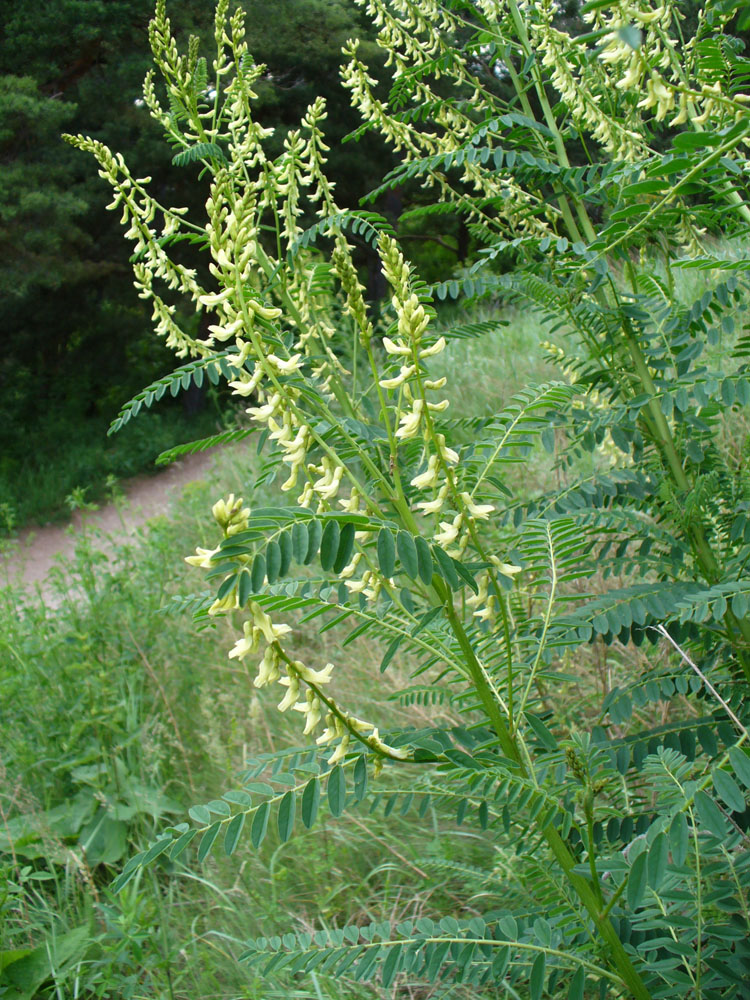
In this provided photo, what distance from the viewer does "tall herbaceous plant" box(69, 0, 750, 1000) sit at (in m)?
0.95

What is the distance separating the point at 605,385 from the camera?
5.70 ft

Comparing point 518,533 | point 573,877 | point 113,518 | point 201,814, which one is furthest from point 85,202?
point 573,877

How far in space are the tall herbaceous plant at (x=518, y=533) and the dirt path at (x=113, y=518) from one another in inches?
228

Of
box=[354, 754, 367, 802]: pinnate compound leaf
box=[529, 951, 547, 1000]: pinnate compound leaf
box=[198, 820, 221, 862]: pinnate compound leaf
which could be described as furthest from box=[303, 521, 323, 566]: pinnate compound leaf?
box=[529, 951, 547, 1000]: pinnate compound leaf

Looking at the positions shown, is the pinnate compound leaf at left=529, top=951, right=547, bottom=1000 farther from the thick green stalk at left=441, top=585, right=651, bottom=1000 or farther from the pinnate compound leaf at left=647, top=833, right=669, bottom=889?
the pinnate compound leaf at left=647, top=833, right=669, bottom=889

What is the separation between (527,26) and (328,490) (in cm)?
148

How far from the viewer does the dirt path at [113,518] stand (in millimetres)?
7883

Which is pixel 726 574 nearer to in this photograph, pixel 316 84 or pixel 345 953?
pixel 345 953

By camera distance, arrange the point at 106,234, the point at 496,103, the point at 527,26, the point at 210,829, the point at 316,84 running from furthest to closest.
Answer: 1. the point at 316,84
2. the point at 106,234
3. the point at 496,103
4. the point at 527,26
5. the point at 210,829

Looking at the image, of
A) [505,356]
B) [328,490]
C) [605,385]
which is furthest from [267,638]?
[505,356]

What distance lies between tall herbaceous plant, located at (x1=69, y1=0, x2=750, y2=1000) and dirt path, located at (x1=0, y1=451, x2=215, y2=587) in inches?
228

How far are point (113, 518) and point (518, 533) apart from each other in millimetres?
8592

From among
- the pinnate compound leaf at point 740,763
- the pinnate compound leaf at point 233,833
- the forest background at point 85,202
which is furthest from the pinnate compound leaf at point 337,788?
the forest background at point 85,202

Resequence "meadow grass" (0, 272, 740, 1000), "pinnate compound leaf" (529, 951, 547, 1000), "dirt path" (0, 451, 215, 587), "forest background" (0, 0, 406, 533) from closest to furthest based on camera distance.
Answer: "pinnate compound leaf" (529, 951, 547, 1000)
"meadow grass" (0, 272, 740, 1000)
"dirt path" (0, 451, 215, 587)
"forest background" (0, 0, 406, 533)
